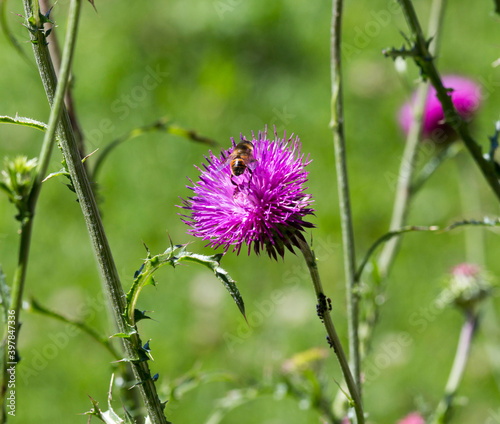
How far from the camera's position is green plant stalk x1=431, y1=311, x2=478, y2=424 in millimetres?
2568

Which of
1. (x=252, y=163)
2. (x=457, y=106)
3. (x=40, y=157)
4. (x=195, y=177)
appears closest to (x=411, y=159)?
(x=252, y=163)

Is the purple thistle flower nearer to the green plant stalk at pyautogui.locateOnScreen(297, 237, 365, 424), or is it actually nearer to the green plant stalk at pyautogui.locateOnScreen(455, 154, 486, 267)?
the green plant stalk at pyautogui.locateOnScreen(297, 237, 365, 424)

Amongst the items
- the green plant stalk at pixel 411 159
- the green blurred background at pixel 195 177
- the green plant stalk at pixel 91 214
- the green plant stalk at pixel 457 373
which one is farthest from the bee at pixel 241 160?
the green blurred background at pixel 195 177

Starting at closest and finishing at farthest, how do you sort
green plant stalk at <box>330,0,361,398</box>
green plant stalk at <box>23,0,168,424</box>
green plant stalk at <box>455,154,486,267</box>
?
green plant stalk at <box>23,0,168,424</box> < green plant stalk at <box>330,0,361,398</box> < green plant stalk at <box>455,154,486,267</box>

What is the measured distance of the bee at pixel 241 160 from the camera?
1956 millimetres

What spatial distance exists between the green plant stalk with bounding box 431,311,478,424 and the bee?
1.35 m

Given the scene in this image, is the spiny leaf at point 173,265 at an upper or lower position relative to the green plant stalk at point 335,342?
upper

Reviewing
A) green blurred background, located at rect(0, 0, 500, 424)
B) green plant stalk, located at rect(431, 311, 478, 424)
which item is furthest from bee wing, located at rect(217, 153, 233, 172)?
green blurred background, located at rect(0, 0, 500, 424)

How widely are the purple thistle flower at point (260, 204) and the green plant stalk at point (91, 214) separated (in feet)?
1.41

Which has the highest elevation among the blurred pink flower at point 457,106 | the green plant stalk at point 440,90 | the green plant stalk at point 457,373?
the blurred pink flower at point 457,106

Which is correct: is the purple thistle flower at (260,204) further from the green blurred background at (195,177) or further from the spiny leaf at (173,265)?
the green blurred background at (195,177)

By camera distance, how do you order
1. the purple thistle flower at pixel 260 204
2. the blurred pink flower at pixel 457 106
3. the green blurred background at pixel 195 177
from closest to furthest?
the purple thistle flower at pixel 260 204, the blurred pink flower at pixel 457 106, the green blurred background at pixel 195 177

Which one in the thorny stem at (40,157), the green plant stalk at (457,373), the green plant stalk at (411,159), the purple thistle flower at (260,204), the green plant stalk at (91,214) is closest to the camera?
the thorny stem at (40,157)

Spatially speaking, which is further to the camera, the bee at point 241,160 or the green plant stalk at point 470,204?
the green plant stalk at point 470,204
